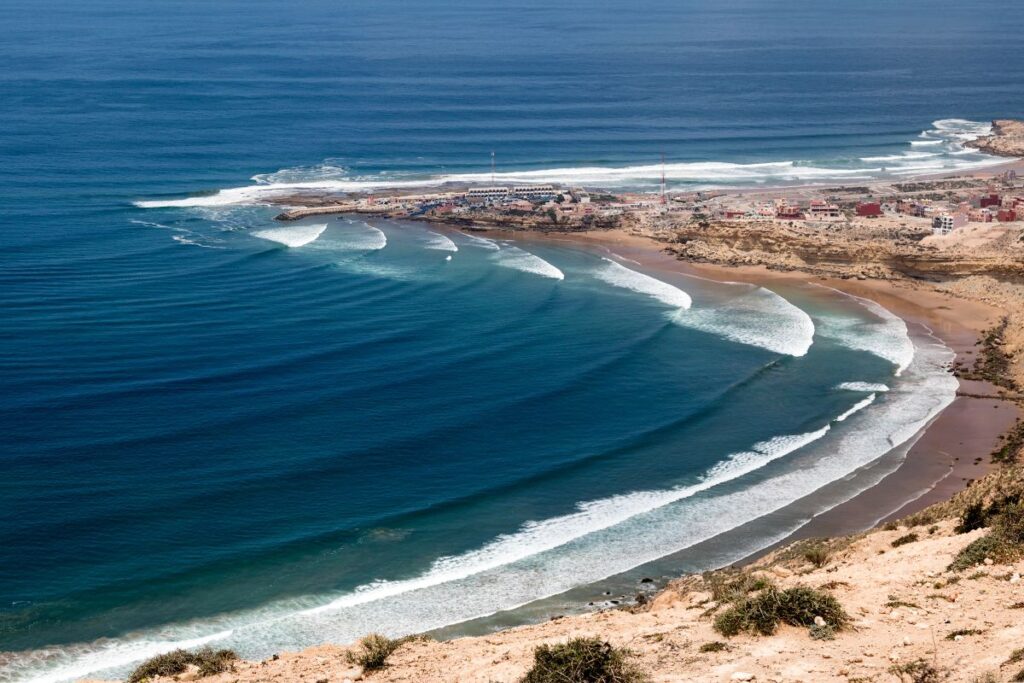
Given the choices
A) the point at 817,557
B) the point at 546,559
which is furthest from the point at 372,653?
the point at 546,559

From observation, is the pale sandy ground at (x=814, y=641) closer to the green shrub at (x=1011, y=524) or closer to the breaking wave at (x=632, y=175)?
the green shrub at (x=1011, y=524)

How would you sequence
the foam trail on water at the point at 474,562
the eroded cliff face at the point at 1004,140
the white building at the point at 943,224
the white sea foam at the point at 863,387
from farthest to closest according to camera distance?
the eroded cliff face at the point at 1004,140 < the white building at the point at 943,224 < the white sea foam at the point at 863,387 < the foam trail on water at the point at 474,562

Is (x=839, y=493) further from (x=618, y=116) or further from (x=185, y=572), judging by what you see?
(x=618, y=116)

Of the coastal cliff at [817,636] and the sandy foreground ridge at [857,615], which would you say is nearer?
the coastal cliff at [817,636]

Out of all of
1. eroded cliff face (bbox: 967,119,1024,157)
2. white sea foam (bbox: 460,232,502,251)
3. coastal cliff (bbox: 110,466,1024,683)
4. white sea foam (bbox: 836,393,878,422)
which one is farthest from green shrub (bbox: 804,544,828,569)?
eroded cliff face (bbox: 967,119,1024,157)

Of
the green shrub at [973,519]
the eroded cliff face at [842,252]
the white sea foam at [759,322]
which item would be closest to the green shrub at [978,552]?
the green shrub at [973,519]

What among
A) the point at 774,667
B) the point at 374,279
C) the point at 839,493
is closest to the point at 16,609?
the point at 774,667

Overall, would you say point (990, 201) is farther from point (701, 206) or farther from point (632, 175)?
point (632, 175)
